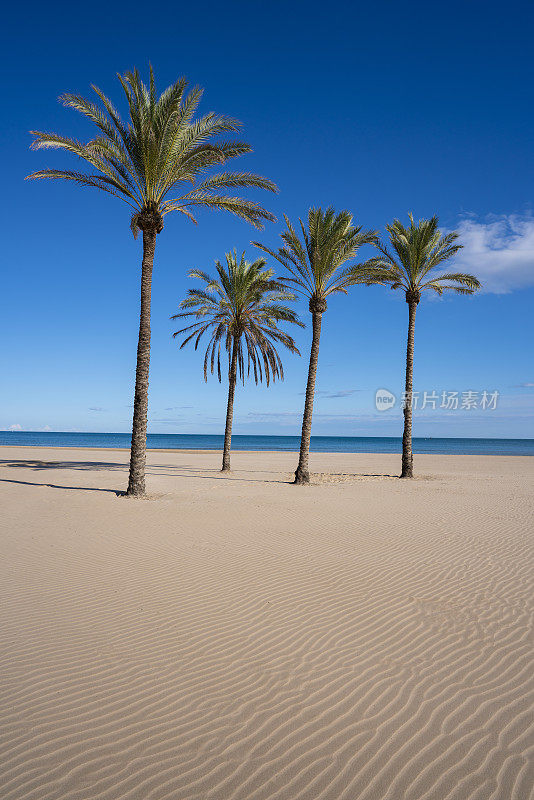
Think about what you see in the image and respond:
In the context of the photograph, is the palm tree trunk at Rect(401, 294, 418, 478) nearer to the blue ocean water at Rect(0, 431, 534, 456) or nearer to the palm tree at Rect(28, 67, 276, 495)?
the palm tree at Rect(28, 67, 276, 495)

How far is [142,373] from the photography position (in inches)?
515

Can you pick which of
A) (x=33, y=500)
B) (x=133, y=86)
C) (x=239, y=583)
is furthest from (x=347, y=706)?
(x=133, y=86)

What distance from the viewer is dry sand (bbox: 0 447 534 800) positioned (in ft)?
9.26

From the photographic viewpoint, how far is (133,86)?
12375mm

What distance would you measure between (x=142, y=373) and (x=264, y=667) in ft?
33.7

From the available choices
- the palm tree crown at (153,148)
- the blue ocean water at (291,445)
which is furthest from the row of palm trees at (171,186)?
the blue ocean water at (291,445)

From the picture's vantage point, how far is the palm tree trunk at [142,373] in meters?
13.0

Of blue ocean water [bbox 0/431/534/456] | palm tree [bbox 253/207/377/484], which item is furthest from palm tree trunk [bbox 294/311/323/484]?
blue ocean water [bbox 0/431/534/456]

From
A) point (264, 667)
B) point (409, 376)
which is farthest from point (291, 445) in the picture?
point (264, 667)

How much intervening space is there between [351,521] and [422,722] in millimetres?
7374

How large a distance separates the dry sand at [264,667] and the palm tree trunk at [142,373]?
4270mm

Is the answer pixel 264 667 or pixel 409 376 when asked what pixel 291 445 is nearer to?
pixel 409 376

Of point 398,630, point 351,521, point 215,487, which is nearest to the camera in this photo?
point 398,630

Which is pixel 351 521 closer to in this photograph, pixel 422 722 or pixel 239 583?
pixel 239 583
